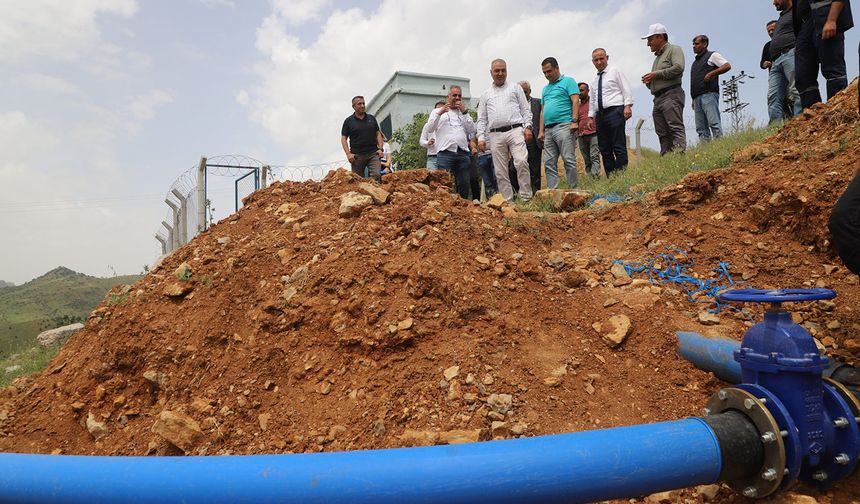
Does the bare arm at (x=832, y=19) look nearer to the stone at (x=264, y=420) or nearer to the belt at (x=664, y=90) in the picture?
the belt at (x=664, y=90)

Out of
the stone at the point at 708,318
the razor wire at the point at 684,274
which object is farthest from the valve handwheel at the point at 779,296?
the razor wire at the point at 684,274

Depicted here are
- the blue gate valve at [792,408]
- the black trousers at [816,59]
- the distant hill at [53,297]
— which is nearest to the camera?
the blue gate valve at [792,408]

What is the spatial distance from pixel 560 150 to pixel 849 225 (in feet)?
15.0

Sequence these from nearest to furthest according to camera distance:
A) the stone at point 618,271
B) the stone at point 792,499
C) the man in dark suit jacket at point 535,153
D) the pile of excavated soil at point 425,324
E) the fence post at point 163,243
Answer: the stone at point 792,499 < the pile of excavated soil at point 425,324 < the stone at point 618,271 < the man in dark suit jacket at point 535,153 < the fence post at point 163,243

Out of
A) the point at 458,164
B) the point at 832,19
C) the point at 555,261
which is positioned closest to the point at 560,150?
the point at 458,164

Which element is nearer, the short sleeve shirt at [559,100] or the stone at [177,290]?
the stone at [177,290]

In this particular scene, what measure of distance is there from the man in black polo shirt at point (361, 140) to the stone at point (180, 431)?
479 centimetres

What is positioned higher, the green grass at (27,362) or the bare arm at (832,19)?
the bare arm at (832,19)

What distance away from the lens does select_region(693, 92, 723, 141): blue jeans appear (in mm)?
6738

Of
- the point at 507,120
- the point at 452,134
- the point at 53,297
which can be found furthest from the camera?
the point at 53,297

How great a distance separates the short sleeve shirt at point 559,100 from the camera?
20.0ft

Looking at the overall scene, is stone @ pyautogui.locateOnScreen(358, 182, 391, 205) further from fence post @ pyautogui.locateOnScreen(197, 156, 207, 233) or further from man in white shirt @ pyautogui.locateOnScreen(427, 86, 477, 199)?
fence post @ pyautogui.locateOnScreen(197, 156, 207, 233)

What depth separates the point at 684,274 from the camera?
312cm

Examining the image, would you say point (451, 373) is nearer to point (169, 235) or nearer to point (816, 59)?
point (816, 59)
